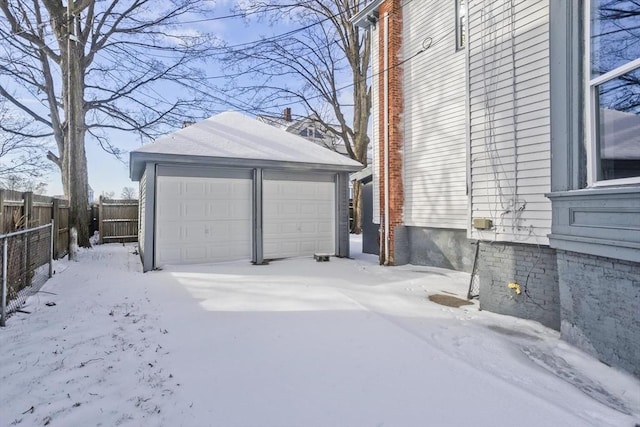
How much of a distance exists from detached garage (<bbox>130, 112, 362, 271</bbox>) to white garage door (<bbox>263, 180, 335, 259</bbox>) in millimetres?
27

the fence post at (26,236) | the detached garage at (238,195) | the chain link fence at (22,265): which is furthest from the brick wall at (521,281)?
the fence post at (26,236)

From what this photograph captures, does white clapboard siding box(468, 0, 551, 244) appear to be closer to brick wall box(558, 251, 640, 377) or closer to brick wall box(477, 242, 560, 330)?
brick wall box(477, 242, 560, 330)

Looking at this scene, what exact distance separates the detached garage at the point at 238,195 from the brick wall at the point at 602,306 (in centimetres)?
677

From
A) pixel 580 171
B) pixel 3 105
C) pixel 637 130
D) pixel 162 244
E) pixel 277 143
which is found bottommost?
pixel 162 244

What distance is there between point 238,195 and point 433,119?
5.21 m

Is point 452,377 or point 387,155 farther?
point 387,155

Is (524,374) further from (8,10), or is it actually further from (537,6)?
(8,10)

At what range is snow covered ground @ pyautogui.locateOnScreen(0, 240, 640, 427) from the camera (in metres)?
2.63

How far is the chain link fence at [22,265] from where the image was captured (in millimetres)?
4574

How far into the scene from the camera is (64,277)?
7707mm

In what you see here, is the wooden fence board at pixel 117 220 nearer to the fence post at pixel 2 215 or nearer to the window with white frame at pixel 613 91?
the fence post at pixel 2 215

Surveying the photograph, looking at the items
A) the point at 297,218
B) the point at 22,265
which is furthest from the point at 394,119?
the point at 22,265

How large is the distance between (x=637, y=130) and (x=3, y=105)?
79.8 ft

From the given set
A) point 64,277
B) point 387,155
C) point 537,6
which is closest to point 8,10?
point 64,277
